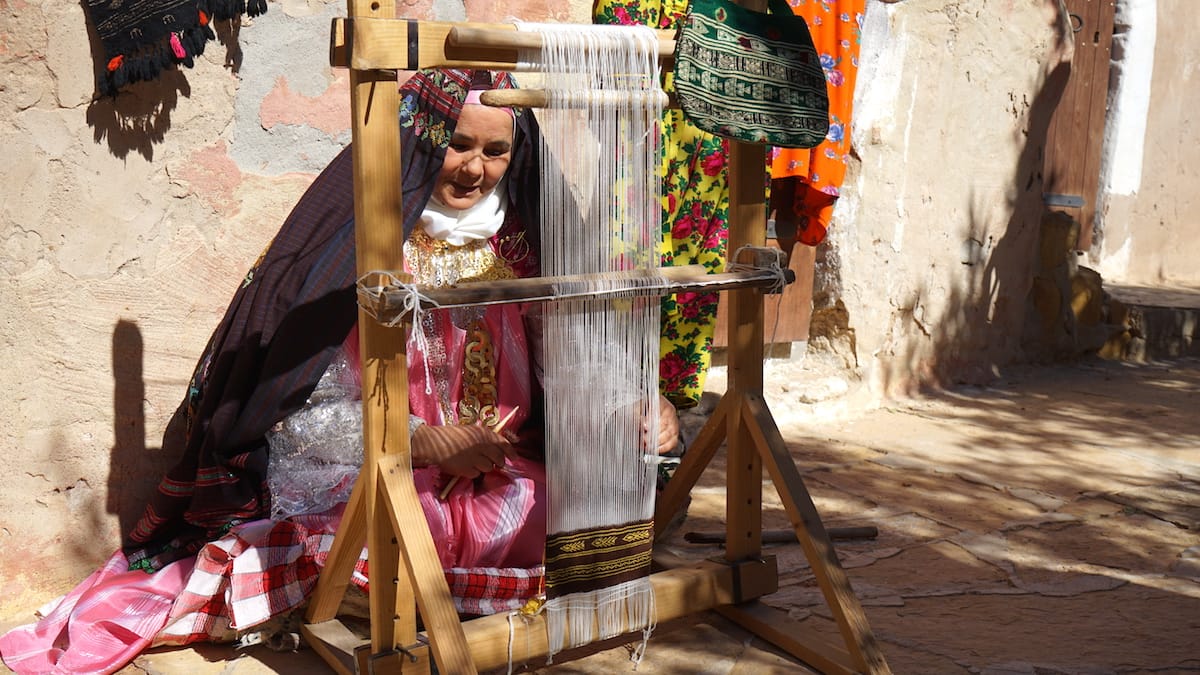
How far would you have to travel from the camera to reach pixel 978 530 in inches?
132

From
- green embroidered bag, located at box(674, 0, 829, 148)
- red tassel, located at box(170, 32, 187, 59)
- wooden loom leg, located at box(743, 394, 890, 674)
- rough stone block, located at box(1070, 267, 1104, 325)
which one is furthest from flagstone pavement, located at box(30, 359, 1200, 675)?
red tassel, located at box(170, 32, 187, 59)

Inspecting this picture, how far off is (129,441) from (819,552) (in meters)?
1.73

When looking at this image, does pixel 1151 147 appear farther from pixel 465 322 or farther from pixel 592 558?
pixel 592 558

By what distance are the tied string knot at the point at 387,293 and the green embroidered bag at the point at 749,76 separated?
0.65m

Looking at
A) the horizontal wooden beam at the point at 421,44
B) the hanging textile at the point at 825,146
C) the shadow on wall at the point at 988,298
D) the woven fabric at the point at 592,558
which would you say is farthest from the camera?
the shadow on wall at the point at 988,298

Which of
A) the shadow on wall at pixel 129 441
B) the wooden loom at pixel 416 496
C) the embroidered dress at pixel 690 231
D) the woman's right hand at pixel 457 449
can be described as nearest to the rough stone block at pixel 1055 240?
the embroidered dress at pixel 690 231

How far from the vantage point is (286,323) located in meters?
2.42

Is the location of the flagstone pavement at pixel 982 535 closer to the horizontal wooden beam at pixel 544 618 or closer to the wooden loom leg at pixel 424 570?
the horizontal wooden beam at pixel 544 618

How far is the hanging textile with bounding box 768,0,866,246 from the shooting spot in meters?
4.07

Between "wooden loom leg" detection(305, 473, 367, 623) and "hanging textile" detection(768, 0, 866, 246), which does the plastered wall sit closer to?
"wooden loom leg" detection(305, 473, 367, 623)

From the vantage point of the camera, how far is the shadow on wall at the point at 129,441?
2.75 m

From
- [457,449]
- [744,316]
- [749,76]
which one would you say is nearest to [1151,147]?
[744,316]

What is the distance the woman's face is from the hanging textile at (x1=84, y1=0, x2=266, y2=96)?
0.74 metres

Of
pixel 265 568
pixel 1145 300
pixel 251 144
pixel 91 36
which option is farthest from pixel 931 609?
pixel 1145 300
